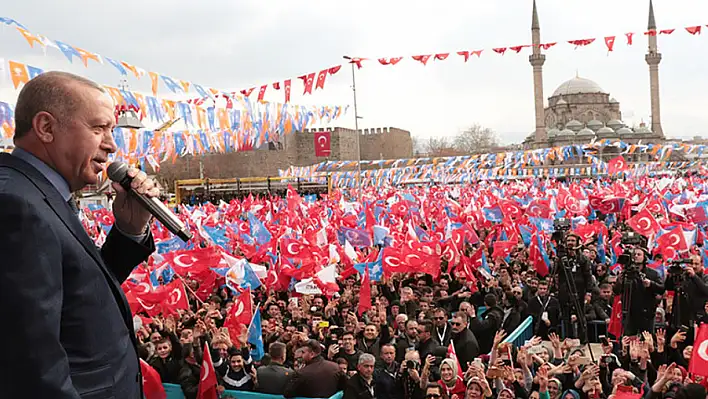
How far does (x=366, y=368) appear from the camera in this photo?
18.7 ft

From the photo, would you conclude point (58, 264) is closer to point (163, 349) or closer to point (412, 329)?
point (163, 349)

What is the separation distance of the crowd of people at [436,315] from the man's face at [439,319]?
17mm

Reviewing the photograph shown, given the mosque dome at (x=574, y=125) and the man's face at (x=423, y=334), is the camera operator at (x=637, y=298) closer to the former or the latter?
the man's face at (x=423, y=334)

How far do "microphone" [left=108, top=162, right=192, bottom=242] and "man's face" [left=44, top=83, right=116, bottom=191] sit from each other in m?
0.21

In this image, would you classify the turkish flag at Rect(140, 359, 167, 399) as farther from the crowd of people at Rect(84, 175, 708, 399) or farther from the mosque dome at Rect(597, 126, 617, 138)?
the mosque dome at Rect(597, 126, 617, 138)

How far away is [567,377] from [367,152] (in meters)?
84.8

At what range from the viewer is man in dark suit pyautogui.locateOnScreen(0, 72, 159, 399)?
151 cm

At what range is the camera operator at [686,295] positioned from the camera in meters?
8.02

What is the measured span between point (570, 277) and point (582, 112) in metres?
89.6

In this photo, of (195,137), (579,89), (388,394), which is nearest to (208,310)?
(388,394)

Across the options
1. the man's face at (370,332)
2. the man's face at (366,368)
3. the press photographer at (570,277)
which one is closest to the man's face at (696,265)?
the press photographer at (570,277)

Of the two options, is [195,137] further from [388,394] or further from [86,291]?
[86,291]

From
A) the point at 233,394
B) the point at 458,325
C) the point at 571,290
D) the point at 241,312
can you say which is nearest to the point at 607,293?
the point at 571,290

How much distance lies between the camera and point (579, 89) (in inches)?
3735
